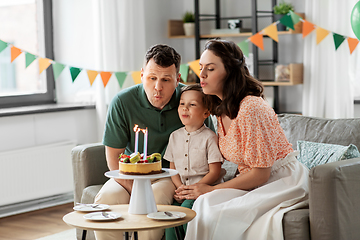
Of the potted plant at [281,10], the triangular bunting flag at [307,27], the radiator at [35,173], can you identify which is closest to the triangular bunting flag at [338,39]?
Result: the triangular bunting flag at [307,27]

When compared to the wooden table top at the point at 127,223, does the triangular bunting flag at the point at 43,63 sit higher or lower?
higher

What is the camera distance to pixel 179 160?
7.50ft

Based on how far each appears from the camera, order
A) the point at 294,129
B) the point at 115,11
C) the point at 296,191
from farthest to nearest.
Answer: the point at 115,11
the point at 294,129
the point at 296,191

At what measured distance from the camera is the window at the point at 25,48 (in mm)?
4184

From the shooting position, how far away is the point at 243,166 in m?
2.19

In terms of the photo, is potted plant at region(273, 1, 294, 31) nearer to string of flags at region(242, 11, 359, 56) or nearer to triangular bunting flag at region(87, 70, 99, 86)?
string of flags at region(242, 11, 359, 56)

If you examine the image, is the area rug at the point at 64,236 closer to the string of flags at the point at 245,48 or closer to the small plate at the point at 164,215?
the string of flags at the point at 245,48

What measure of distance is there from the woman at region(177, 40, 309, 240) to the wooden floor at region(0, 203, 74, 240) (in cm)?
152

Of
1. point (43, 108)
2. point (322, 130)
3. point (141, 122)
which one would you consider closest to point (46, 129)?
point (43, 108)

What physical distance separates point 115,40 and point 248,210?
2684 millimetres

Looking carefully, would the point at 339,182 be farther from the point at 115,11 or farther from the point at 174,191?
the point at 115,11

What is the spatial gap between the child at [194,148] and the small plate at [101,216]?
1.47 ft

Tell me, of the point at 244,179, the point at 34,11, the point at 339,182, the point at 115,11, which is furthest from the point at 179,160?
the point at 34,11

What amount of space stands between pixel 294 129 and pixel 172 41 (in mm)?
2605
